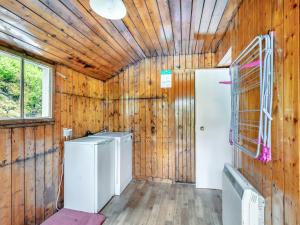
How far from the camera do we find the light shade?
1.31m

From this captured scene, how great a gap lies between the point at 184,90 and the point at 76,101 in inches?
72.4

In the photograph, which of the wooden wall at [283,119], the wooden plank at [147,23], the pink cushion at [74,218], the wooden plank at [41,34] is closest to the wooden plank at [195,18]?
the wooden plank at [147,23]

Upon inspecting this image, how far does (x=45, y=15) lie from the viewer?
1.53 metres

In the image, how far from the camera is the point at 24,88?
1998 millimetres

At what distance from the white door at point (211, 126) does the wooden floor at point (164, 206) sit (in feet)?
0.96

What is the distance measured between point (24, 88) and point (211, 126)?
2.63m

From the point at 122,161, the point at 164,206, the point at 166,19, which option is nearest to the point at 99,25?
the point at 166,19

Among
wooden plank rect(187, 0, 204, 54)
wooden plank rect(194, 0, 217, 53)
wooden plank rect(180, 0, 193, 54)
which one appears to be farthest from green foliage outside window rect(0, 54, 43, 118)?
wooden plank rect(194, 0, 217, 53)

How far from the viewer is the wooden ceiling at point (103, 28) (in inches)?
59.3

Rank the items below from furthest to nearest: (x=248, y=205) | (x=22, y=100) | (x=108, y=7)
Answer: (x=22, y=100) < (x=108, y=7) < (x=248, y=205)

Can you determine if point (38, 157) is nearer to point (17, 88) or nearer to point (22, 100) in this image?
point (22, 100)

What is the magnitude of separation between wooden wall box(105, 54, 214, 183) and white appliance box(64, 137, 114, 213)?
113 centimetres

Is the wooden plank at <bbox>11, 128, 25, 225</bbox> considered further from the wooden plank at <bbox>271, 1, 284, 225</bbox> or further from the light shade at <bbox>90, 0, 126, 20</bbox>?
the wooden plank at <bbox>271, 1, 284, 225</bbox>

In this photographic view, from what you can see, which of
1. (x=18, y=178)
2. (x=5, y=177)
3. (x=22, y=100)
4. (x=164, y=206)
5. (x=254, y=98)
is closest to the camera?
(x=254, y=98)
